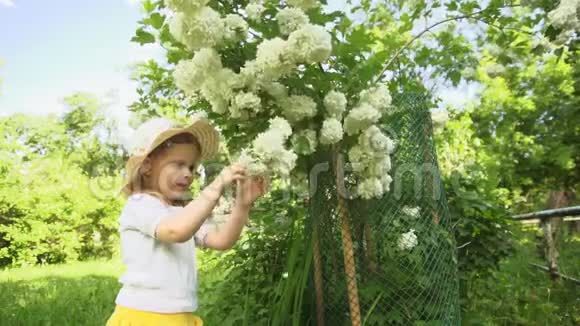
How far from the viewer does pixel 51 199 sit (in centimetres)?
1011

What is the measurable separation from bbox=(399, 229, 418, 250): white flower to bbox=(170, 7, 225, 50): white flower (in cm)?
116

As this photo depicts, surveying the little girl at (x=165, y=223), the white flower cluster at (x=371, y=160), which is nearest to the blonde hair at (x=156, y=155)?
the little girl at (x=165, y=223)

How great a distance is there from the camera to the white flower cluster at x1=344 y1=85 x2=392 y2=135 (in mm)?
1690

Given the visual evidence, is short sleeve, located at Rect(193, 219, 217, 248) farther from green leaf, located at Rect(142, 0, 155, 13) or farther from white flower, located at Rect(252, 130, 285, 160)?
green leaf, located at Rect(142, 0, 155, 13)

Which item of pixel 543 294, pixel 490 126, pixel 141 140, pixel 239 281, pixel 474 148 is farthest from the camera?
pixel 490 126

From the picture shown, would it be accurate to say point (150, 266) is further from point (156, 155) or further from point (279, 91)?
point (279, 91)

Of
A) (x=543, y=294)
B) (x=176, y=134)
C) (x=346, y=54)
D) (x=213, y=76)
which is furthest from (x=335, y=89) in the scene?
(x=543, y=294)

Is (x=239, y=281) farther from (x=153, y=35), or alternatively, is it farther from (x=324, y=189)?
(x=153, y=35)

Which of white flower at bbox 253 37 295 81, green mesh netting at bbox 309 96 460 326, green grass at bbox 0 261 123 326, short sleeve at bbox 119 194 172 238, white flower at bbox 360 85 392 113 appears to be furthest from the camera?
A: green grass at bbox 0 261 123 326

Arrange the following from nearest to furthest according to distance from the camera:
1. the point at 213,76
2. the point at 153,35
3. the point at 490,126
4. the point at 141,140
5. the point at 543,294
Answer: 1. the point at 213,76
2. the point at 141,140
3. the point at 153,35
4. the point at 543,294
5. the point at 490,126

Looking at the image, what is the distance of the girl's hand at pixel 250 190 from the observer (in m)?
1.67

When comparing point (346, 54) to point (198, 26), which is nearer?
point (198, 26)

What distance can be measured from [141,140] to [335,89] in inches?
29.7

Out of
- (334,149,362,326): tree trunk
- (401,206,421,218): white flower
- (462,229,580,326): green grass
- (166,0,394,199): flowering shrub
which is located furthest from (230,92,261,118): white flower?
(462,229,580,326): green grass
